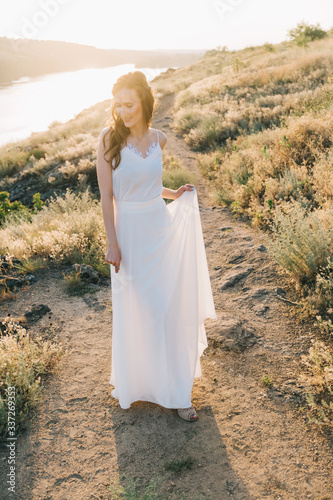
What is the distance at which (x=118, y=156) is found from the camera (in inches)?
107

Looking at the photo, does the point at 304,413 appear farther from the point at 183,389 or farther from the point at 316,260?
the point at 316,260

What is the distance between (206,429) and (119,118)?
9.22ft

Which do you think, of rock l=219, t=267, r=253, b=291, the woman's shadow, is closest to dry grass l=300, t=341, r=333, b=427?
the woman's shadow

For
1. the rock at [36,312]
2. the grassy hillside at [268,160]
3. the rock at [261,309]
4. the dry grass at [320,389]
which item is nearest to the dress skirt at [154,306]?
the dry grass at [320,389]

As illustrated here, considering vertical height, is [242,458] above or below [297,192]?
below

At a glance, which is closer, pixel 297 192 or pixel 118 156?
pixel 118 156

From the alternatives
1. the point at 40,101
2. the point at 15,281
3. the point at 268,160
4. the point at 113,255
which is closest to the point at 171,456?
the point at 113,255

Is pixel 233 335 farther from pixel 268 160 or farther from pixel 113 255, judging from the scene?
pixel 268 160

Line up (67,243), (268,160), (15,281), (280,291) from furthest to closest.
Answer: (268,160), (67,243), (15,281), (280,291)

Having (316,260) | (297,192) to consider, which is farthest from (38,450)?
(297,192)

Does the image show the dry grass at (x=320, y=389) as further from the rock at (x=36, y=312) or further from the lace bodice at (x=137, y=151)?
the rock at (x=36, y=312)

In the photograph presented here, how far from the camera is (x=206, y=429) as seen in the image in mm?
2980

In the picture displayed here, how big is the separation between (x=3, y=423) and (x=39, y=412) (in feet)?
1.11

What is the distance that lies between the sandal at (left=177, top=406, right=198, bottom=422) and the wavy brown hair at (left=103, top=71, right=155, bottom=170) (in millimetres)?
2262
